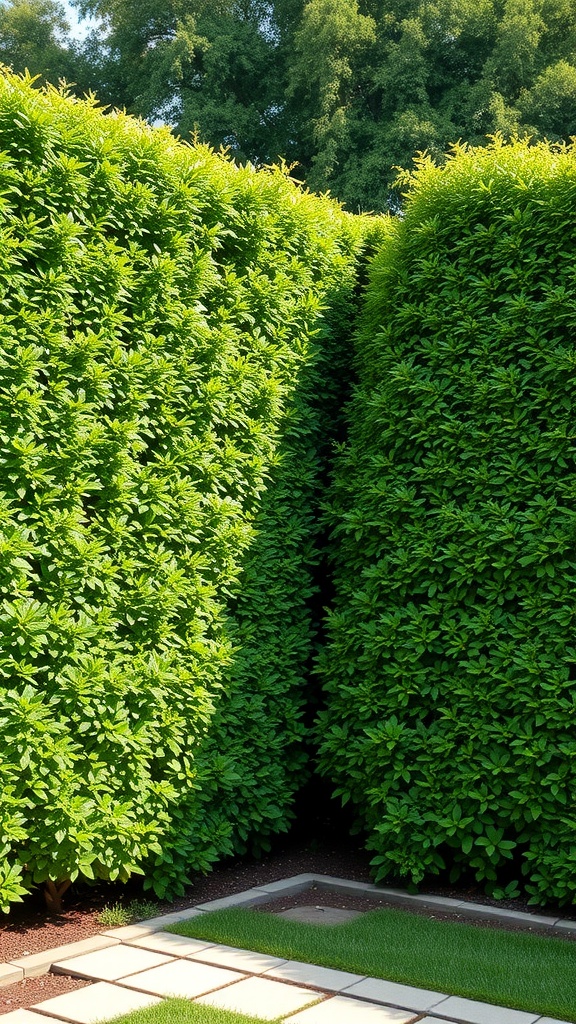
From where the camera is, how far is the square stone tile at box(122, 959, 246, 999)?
12.5 ft

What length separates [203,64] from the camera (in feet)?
77.4

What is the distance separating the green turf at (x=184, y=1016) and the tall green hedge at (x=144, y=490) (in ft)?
2.87

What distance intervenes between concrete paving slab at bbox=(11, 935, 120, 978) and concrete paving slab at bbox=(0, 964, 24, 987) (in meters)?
0.02

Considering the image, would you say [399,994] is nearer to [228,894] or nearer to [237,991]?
[237,991]

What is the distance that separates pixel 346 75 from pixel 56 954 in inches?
835

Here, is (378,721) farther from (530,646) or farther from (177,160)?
(177,160)

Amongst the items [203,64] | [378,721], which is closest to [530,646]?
[378,721]

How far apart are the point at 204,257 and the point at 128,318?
0.68m

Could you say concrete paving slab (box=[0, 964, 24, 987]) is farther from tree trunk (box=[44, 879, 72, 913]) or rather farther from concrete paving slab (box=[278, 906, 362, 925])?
concrete paving slab (box=[278, 906, 362, 925])

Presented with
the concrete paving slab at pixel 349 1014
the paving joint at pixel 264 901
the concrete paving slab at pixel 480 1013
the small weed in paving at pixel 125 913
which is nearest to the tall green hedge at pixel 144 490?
the small weed in paving at pixel 125 913

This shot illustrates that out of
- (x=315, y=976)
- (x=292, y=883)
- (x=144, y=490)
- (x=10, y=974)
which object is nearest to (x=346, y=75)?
(x=144, y=490)

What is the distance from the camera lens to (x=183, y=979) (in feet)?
12.9

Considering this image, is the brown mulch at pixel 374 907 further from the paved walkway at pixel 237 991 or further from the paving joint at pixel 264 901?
the paved walkway at pixel 237 991

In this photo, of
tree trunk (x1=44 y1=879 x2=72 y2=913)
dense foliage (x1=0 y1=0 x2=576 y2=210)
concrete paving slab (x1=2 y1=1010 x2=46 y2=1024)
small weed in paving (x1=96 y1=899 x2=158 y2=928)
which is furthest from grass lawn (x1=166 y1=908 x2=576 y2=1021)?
dense foliage (x1=0 y1=0 x2=576 y2=210)
